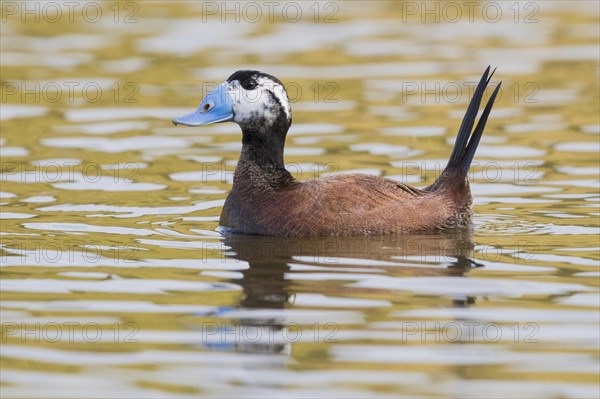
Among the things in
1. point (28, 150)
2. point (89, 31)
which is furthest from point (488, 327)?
point (89, 31)

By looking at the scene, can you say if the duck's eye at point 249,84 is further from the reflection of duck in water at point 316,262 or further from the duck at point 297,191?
the reflection of duck in water at point 316,262

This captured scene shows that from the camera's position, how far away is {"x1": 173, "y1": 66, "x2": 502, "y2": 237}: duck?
10773mm

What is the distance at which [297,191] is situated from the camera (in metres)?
10.9

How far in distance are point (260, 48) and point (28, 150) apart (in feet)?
18.8

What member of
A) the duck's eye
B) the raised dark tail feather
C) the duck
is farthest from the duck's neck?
the raised dark tail feather

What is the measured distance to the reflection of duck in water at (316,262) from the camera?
8.57m

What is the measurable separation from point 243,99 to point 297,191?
82 centimetres
